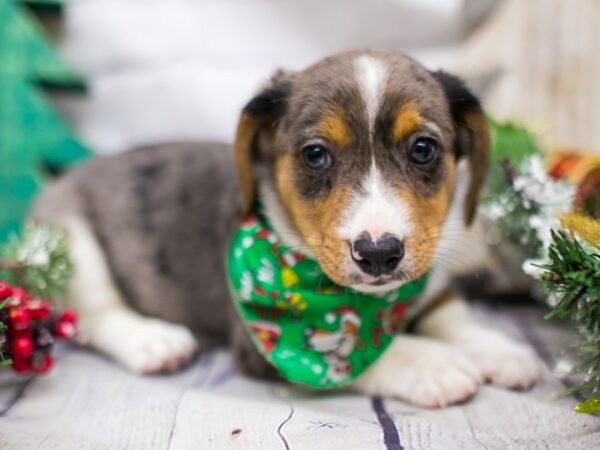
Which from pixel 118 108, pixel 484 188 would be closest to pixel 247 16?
pixel 118 108

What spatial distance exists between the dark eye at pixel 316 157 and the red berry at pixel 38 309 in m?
1.00

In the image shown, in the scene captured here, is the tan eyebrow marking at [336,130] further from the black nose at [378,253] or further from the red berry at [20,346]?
the red berry at [20,346]

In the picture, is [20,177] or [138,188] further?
[20,177]

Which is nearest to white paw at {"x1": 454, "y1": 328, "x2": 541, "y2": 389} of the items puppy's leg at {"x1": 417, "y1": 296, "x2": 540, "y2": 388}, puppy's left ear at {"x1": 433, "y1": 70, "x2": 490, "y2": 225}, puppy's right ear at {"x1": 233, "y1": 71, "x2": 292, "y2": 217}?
puppy's leg at {"x1": 417, "y1": 296, "x2": 540, "y2": 388}

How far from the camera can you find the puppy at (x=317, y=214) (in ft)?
7.57

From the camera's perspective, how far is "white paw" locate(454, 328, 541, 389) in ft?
8.05

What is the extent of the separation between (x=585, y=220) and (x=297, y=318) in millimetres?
1024

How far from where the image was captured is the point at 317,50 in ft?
14.1

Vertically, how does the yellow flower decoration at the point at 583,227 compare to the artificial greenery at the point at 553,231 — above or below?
above

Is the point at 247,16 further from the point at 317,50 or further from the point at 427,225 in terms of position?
the point at 427,225

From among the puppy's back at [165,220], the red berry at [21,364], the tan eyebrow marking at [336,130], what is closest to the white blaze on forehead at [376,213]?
the tan eyebrow marking at [336,130]

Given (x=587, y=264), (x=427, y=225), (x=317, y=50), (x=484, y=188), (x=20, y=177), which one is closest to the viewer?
(x=587, y=264)

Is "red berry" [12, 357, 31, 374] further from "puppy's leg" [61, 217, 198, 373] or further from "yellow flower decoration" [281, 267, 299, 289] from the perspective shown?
"yellow flower decoration" [281, 267, 299, 289]

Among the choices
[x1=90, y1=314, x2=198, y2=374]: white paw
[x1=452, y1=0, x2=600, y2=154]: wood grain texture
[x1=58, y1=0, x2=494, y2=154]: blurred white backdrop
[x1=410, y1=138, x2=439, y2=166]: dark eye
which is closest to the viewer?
[x1=410, y1=138, x2=439, y2=166]: dark eye
